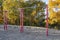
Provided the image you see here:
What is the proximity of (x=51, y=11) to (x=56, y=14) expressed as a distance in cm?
32

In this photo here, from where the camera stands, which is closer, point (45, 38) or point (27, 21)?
point (45, 38)

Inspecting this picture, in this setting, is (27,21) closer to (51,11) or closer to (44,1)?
(44,1)

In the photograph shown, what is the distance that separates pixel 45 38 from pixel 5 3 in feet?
22.4

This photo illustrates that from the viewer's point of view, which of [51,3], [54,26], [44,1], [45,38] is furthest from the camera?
A: [44,1]

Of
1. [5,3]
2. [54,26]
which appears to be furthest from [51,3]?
[5,3]

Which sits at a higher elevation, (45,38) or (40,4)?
(40,4)

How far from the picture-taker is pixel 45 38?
10031mm

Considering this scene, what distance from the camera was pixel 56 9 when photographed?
13.4 meters

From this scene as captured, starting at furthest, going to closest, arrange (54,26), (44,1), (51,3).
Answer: (44,1) < (54,26) < (51,3)

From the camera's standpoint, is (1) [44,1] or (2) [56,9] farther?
(1) [44,1]

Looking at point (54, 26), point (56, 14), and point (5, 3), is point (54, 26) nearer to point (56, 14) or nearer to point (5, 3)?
point (56, 14)

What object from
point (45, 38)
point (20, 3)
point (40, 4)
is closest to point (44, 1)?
point (40, 4)

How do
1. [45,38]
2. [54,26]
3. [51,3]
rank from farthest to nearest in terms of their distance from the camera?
[54,26] < [51,3] < [45,38]

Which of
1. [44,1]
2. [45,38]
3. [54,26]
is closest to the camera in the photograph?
[45,38]
